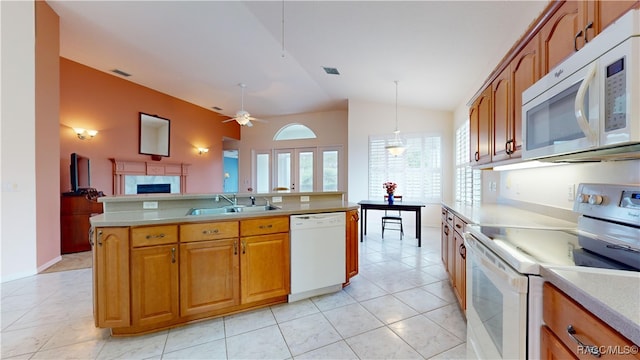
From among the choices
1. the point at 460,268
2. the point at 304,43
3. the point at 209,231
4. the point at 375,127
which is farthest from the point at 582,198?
the point at 375,127

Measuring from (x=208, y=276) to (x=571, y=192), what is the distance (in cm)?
268

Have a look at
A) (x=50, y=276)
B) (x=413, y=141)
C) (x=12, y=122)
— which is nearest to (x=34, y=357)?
(x=50, y=276)

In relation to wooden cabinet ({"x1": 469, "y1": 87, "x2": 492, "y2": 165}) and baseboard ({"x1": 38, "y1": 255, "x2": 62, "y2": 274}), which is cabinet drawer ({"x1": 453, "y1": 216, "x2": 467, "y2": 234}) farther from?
baseboard ({"x1": 38, "y1": 255, "x2": 62, "y2": 274})

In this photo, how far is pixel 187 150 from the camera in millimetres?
6598

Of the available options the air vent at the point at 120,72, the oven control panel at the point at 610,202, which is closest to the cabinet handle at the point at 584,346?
the oven control panel at the point at 610,202

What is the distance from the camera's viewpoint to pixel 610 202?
4.05ft

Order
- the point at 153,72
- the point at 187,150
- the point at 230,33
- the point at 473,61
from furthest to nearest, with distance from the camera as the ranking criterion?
the point at 187,150
the point at 153,72
the point at 230,33
the point at 473,61

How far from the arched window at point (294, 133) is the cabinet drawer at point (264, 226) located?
5.70m

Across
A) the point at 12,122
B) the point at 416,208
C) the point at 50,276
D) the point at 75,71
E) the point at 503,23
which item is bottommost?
the point at 50,276

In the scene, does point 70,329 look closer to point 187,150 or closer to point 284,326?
point 284,326

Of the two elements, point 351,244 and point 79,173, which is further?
point 79,173

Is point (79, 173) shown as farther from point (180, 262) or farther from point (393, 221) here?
point (393, 221)

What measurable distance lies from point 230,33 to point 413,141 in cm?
436

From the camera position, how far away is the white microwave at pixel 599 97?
0.85 metres
